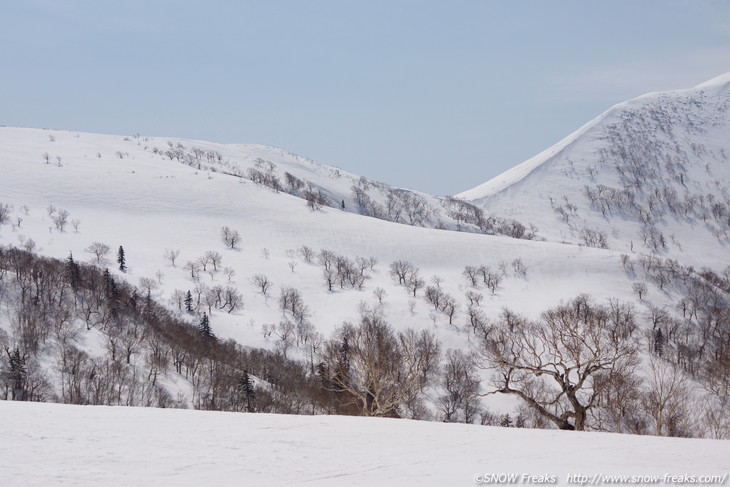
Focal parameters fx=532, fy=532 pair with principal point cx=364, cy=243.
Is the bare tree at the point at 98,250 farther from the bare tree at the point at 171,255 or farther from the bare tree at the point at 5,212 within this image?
the bare tree at the point at 5,212

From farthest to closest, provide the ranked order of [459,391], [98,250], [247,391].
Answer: [98,250] → [459,391] → [247,391]

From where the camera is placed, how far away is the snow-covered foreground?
10273 millimetres

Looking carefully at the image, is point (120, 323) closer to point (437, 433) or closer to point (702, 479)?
point (437, 433)

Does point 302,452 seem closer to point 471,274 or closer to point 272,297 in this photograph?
point 272,297

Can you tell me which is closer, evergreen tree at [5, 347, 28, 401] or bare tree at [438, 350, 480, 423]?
evergreen tree at [5, 347, 28, 401]

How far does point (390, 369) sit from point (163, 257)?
106 m

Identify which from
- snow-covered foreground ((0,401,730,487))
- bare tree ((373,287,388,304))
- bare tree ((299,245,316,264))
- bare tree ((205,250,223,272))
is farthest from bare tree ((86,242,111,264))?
snow-covered foreground ((0,401,730,487))

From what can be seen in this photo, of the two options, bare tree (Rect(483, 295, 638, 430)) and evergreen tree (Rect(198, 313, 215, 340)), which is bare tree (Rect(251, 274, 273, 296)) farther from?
bare tree (Rect(483, 295, 638, 430))

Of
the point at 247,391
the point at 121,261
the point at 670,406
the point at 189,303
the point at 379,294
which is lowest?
the point at 247,391

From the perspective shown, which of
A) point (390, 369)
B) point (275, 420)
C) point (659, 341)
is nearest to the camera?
point (275, 420)

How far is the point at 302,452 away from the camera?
1249 cm

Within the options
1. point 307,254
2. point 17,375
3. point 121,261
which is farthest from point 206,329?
point 307,254

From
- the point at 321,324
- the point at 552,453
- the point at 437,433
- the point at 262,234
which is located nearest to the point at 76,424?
the point at 437,433

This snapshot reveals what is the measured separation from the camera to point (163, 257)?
411ft
